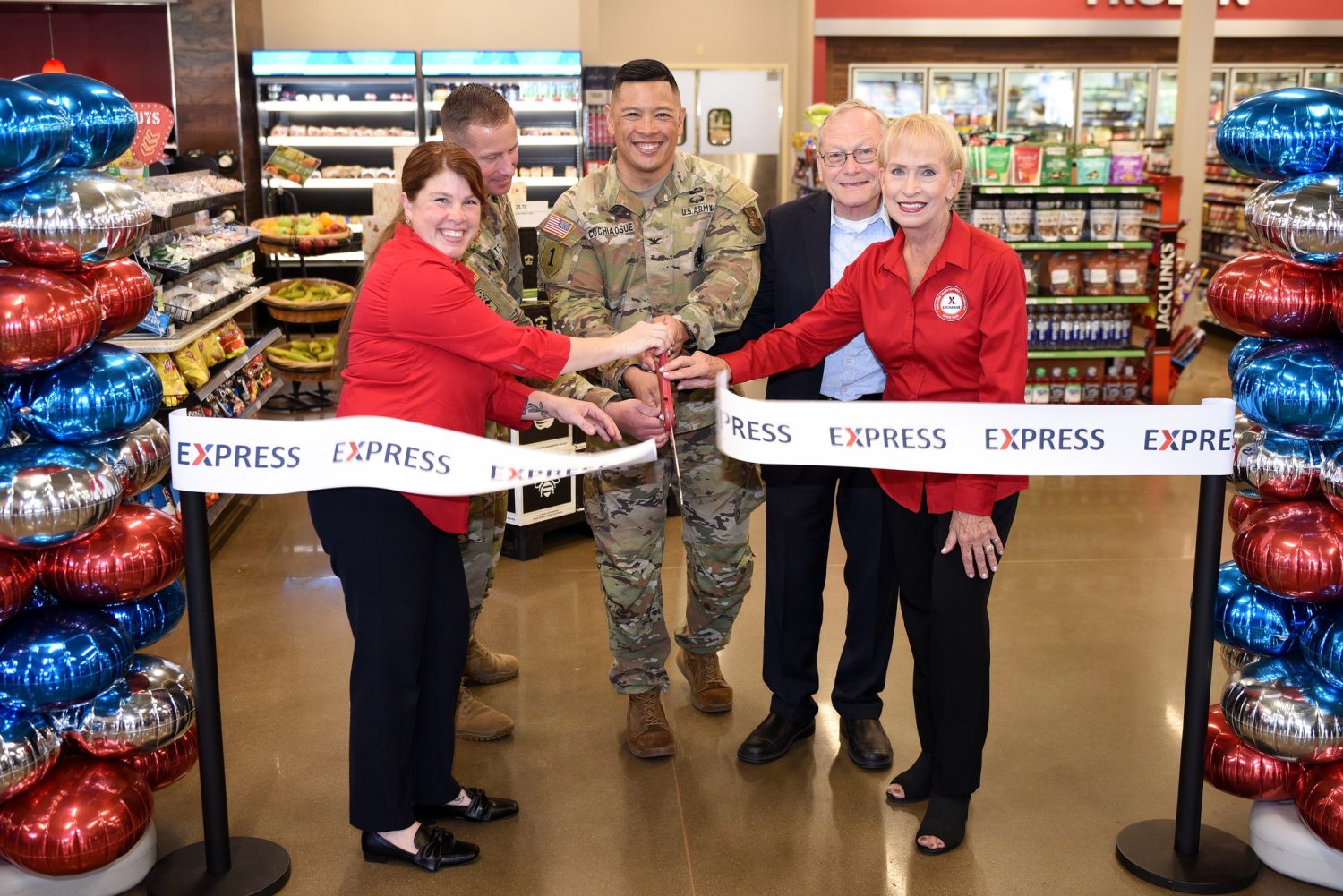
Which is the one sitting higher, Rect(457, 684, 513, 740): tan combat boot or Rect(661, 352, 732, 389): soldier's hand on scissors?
Rect(661, 352, 732, 389): soldier's hand on scissors

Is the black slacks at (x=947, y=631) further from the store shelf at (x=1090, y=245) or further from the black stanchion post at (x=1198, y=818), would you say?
the store shelf at (x=1090, y=245)

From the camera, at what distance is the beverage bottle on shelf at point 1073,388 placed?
7871 mm

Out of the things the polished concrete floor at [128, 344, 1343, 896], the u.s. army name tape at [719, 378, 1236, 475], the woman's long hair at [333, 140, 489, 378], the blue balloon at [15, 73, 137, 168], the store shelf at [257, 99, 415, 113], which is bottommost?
the polished concrete floor at [128, 344, 1343, 896]

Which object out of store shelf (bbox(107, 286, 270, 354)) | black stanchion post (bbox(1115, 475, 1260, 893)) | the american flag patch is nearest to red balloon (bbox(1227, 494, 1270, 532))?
black stanchion post (bbox(1115, 475, 1260, 893))

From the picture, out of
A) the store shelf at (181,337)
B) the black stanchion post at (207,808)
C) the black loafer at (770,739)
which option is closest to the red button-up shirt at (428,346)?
the black stanchion post at (207,808)

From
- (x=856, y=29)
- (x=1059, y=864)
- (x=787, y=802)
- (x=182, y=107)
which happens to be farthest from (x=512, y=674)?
(x=856, y=29)

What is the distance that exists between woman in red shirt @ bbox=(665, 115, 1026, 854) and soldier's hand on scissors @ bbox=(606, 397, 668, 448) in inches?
5.1

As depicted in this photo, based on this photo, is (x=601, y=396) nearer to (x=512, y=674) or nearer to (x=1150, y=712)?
(x=512, y=674)

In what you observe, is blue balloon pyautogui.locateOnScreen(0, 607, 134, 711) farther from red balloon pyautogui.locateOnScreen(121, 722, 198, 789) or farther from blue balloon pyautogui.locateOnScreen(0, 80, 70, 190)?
blue balloon pyautogui.locateOnScreen(0, 80, 70, 190)

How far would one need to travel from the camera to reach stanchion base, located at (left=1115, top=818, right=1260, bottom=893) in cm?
275

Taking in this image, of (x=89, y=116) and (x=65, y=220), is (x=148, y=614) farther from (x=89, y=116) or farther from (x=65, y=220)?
(x=89, y=116)

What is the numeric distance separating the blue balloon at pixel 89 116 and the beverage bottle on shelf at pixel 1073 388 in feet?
20.8

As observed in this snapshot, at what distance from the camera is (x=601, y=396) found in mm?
3205

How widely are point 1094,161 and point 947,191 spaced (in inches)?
215
